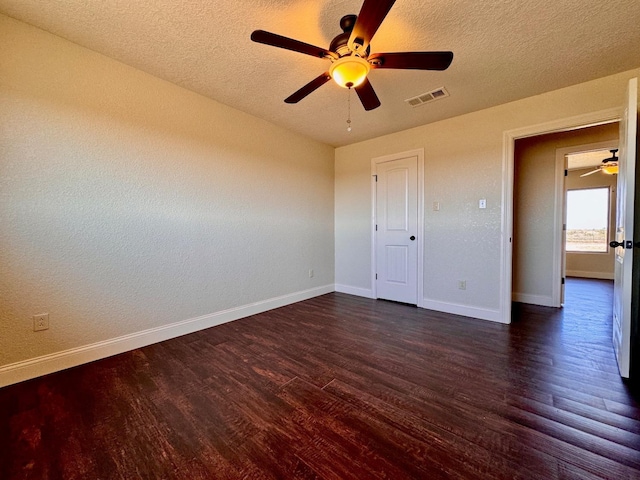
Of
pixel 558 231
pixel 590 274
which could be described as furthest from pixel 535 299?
pixel 590 274

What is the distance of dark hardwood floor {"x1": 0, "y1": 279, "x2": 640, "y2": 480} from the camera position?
1198 mm

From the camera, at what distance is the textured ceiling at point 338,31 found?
1660 mm

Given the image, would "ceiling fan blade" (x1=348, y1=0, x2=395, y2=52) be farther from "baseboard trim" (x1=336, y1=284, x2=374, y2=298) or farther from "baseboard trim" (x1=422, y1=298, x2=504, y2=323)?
"baseboard trim" (x1=336, y1=284, x2=374, y2=298)

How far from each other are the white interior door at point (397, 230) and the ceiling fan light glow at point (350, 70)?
A: 221 cm

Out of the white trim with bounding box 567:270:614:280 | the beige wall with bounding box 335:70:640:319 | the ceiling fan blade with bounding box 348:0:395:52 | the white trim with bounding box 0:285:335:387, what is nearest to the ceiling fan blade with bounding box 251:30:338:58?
the ceiling fan blade with bounding box 348:0:395:52

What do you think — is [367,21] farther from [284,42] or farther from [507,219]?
[507,219]

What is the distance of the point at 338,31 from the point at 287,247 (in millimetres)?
2532

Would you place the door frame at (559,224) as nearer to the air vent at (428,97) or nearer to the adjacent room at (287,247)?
the adjacent room at (287,247)

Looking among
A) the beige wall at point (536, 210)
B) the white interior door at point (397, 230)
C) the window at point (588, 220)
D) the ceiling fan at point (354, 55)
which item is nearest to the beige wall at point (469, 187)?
the white interior door at point (397, 230)

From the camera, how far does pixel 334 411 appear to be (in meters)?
1.55

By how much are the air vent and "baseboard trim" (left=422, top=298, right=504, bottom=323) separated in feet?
8.00

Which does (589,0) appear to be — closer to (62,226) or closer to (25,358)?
(62,226)

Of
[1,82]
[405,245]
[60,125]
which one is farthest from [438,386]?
[1,82]

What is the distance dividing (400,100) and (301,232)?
2.12 m
